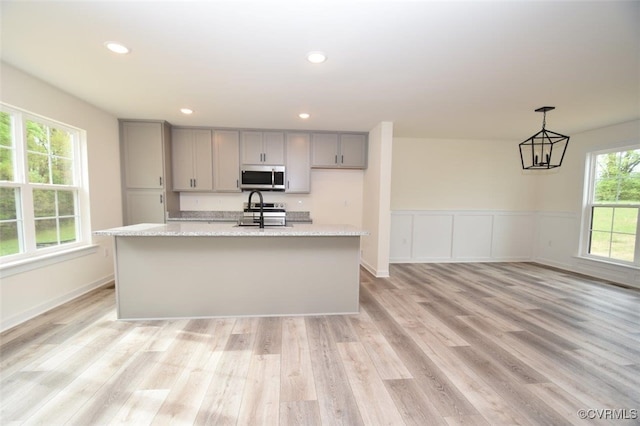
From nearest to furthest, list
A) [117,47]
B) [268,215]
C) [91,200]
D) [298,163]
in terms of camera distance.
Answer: [117,47] < [91,200] < [268,215] < [298,163]

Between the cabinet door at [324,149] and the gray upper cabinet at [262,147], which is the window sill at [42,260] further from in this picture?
the cabinet door at [324,149]

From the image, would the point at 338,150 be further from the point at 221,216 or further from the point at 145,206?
the point at 145,206

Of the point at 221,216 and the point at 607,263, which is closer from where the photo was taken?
the point at 607,263

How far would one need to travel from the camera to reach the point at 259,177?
4496mm

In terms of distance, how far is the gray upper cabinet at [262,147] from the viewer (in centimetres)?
448

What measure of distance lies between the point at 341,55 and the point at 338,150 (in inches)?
100

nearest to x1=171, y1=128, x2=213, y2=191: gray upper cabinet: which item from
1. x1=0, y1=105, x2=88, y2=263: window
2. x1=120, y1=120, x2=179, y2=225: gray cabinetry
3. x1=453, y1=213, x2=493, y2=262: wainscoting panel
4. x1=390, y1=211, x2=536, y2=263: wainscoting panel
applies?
x1=120, y1=120, x2=179, y2=225: gray cabinetry

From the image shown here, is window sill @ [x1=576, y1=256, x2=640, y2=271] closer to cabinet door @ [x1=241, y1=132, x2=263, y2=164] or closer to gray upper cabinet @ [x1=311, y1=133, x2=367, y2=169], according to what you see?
gray upper cabinet @ [x1=311, y1=133, x2=367, y2=169]

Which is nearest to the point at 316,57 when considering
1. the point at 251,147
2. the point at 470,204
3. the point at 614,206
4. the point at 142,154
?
the point at 251,147

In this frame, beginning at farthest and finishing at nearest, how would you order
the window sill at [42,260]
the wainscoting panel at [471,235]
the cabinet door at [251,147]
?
the wainscoting panel at [471,235] < the cabinet door at [251,147] < the window sill at [42,260]

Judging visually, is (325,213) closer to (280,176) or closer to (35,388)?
(280,176)

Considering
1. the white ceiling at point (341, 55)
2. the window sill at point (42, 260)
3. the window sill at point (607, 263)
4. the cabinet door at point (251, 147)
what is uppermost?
the white ceiling at point (341, 55)

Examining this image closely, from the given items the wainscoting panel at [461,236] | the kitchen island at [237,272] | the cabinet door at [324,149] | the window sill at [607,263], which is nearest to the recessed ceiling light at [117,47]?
the kitchen island at [237,272]

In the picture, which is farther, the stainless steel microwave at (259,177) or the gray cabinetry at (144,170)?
the stainless steel microwave at (259,177)
